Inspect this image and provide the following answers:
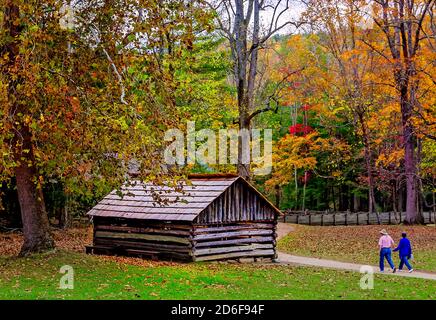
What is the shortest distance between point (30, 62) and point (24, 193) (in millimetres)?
5607

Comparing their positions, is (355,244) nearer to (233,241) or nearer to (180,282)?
(233,241)

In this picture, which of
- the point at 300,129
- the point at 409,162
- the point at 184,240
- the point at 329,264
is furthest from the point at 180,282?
the point at 300,129

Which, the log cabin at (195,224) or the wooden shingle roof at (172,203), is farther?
the log cabin at (195,224)

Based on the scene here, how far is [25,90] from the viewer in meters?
14.8

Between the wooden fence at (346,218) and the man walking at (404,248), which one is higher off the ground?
the man walking at (404,248)

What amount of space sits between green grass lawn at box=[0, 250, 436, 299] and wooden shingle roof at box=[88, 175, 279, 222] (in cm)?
201

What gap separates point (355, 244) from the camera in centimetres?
2847

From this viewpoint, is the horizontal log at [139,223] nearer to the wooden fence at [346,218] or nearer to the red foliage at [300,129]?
the wooden fence at [346,218]

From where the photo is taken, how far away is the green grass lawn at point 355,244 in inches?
958

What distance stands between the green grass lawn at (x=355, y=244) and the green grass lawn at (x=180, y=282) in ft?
16.1

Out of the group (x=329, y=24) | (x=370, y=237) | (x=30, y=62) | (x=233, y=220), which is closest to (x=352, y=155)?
(x=329, y=24)

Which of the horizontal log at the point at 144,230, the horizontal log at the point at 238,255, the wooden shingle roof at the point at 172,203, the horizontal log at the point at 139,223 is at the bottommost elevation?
the horizontal log at the point at 238,255

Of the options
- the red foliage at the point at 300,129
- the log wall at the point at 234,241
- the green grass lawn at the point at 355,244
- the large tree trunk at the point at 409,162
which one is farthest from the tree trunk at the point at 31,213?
the red foliage at the point at 300,129
